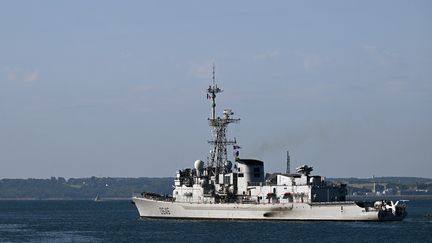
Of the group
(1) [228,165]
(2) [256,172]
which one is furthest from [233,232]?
(1) [228,165]

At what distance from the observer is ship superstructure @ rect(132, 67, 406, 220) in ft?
291

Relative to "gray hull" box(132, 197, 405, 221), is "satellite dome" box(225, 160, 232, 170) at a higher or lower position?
higher

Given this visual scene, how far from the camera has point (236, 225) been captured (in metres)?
87.6

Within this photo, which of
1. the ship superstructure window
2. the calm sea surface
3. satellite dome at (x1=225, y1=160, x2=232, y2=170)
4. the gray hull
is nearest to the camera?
the calm sea surface

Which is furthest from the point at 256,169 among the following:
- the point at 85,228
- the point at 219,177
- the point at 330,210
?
the point at 85,228

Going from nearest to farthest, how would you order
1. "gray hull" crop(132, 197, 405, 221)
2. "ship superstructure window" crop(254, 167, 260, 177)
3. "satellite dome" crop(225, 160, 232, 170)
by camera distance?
"gray hull" crop(132, 197, 405, 221), "ship superstructure window" crop(254, 167, 260, 177), "satellite dome" crop(225, 160, 232, 170)

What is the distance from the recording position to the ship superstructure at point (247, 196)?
8862 cm

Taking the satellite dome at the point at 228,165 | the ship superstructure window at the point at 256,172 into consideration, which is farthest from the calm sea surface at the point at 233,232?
the satellite dome at the point at 228,165

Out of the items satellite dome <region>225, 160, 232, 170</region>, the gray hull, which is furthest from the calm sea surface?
satellite dome <region>225, 160, 232, 170</region>

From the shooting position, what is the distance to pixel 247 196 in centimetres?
9425

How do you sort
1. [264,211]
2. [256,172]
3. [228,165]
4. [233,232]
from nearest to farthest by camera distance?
[233,232], [264,211], [256,172], [228,165]

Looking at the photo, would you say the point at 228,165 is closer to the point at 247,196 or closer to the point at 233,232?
the point at 247,196

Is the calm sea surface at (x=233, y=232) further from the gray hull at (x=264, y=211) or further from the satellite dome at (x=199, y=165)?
the satellite dome at (x=199, y=165)

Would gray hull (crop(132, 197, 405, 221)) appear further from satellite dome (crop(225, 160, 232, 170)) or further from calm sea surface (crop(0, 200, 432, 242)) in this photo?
satellite dome (crop(225, 160, 232, 170))
